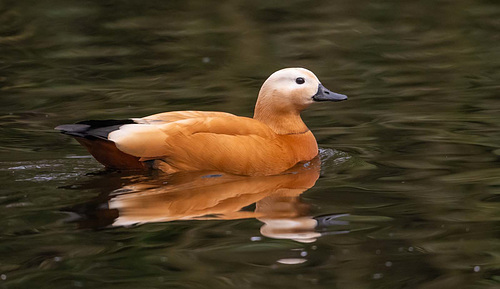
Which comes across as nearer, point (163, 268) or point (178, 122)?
point (163, 268)

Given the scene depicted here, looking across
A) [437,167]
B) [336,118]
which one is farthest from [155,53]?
[437,167]

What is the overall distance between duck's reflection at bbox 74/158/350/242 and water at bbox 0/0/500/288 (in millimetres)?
20

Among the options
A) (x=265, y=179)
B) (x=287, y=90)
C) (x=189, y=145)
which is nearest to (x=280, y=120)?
(x=287, y=90)

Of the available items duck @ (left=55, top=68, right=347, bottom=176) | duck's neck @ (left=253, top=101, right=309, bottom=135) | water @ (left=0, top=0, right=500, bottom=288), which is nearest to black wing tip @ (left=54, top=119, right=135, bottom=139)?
duck @ (left=55, top=68, right=347, bottom=176)

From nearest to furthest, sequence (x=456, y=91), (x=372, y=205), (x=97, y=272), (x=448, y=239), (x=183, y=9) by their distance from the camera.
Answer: (x=97, y=272) < (x=448, y=239) < (x=372, y=205) < (x=456, y=91) < (x=183, y=9)

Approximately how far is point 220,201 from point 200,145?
0.94 m

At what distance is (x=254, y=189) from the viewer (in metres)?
6.98

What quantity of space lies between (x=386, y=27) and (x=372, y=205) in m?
8.52

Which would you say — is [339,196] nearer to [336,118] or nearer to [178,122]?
[178,122]

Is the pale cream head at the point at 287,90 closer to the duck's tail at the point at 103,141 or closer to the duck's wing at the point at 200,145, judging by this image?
the duck's wing at the point at 200,145

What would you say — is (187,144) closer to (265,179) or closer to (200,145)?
(200,145)

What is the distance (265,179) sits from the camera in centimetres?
737

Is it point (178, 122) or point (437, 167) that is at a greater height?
point (178, 122)

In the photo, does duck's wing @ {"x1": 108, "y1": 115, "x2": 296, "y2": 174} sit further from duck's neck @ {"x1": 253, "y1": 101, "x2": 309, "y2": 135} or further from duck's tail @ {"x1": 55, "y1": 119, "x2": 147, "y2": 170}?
duck's neck @ {"x1": 253, "y1": 101, "x2": 309, "y2": 135}
